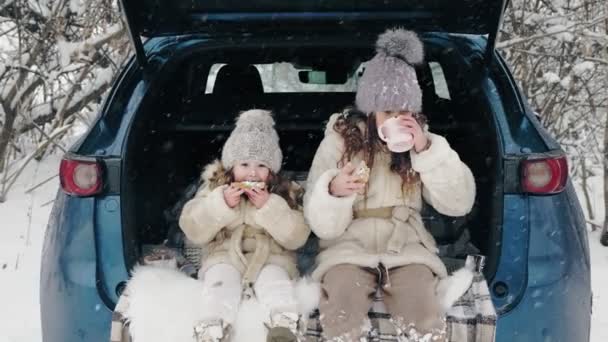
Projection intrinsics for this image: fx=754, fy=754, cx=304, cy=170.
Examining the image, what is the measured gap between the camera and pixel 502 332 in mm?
2248

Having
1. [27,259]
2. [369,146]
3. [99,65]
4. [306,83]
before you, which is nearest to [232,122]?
[306,83]

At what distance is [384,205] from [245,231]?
1.60ft

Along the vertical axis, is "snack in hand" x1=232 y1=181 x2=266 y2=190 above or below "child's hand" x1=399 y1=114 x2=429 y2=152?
below

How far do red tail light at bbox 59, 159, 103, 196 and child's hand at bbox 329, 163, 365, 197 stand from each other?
76 cm

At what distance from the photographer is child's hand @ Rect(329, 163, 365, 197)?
2344 millimetres

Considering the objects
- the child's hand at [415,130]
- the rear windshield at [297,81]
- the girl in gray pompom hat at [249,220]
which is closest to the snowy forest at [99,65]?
the rear windshield at [297,81]

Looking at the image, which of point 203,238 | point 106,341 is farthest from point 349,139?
point 106,341

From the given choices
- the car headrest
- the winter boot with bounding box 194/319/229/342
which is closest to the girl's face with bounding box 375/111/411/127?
the winter boot with bounding box 194/319/229/342

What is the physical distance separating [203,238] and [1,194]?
4307 mm

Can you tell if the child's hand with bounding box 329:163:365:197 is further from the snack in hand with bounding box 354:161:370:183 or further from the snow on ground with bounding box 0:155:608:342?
the snow on ground with bounding box 0:155:608:342

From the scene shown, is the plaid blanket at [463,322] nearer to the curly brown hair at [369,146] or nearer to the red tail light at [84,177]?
the curly brown hair at [369,146]

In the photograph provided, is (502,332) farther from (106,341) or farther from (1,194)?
(1,194)

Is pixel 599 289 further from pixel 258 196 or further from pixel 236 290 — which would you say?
pixel 236 290

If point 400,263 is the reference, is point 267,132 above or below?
above
